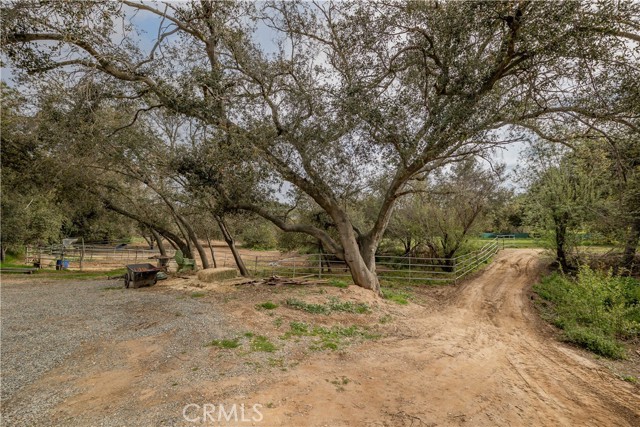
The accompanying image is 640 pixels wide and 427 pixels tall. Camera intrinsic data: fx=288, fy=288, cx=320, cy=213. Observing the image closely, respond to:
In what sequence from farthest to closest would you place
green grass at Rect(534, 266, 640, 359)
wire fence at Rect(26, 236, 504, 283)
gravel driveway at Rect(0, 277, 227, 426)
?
1. wire fence at Rect(26, 236, 504, 283)
2. green grass at Rect(534, 266, 640, 359)
3. gravel driveway at Rect(0, 277, 227, 426)

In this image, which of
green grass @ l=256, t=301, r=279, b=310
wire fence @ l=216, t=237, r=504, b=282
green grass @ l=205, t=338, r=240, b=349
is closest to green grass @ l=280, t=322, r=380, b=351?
green grass @ l=205, t=338, r=240, b=349

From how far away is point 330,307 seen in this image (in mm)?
7598

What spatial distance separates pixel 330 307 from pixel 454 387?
3840mm

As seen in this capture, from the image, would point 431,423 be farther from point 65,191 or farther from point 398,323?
point 65,191

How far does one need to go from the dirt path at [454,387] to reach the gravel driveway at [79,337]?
5.11 feet

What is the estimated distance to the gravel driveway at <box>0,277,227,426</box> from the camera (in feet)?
10.5

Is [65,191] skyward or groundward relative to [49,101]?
groundward

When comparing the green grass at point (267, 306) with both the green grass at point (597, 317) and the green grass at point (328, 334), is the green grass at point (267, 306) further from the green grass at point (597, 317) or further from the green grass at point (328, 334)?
the green grass at point (597, 317)

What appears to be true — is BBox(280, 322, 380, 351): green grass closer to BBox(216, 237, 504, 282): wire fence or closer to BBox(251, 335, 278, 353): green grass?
BBox(251, 335, 278, 353): green grass

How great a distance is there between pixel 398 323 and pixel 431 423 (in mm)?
4112

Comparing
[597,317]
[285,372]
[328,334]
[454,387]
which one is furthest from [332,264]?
[454,387]

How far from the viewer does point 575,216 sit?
12547 millimetres

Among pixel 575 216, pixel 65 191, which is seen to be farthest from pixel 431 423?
pixel 65 191

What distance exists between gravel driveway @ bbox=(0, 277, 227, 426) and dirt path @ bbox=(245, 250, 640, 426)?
156 cm
